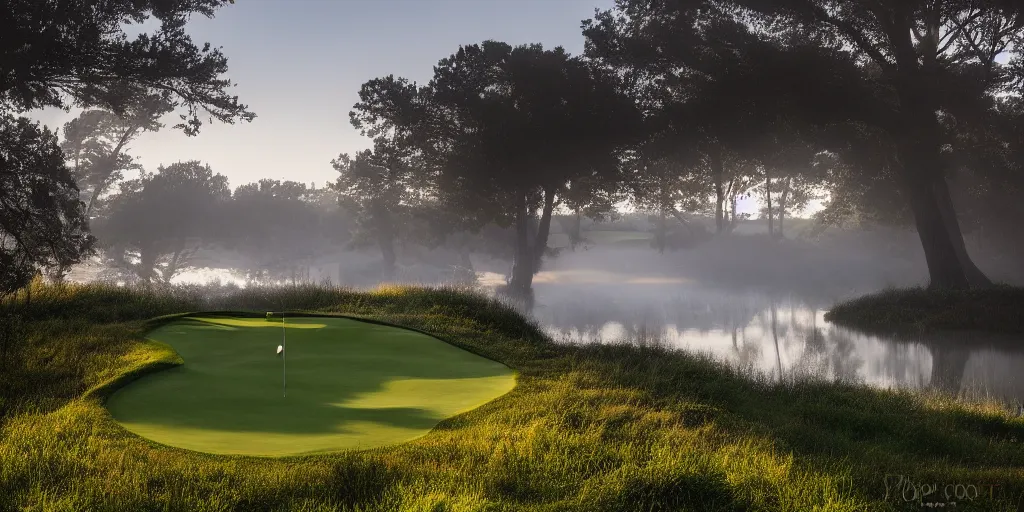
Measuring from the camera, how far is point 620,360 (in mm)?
11555

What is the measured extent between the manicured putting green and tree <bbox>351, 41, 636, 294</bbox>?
23004 mm

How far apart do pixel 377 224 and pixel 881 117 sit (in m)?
39.0

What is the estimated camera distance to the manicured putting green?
6.23 meters

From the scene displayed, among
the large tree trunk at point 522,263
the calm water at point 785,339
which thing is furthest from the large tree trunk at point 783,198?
the large tree trunk at point 522,263

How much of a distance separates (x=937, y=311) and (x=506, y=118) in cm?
1965

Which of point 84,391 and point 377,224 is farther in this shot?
point 377,224

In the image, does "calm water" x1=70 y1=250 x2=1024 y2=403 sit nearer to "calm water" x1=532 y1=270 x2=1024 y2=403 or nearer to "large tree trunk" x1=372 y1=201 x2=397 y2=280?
"calm water" x1=532 y1=270 x2=1024 y2=403

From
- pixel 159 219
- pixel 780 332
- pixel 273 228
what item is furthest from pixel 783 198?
pixel 159 219

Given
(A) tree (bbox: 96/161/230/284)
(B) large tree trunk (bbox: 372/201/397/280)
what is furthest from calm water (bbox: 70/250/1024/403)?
(A) tree (bbox: 96/161/230/284)

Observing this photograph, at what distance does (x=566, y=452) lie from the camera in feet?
20.0

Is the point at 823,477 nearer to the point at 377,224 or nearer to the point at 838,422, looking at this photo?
the point at 838,422

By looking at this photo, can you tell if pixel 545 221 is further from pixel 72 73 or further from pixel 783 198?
pixel 783 198

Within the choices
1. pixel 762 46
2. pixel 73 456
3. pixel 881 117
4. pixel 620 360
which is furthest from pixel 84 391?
pixel 881 117

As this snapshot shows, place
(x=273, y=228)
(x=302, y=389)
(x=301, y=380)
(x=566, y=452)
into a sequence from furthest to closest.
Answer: (x=273, y=228) → (x=301, y=380) → (x=302, y=389) → (x=566, y=452)
